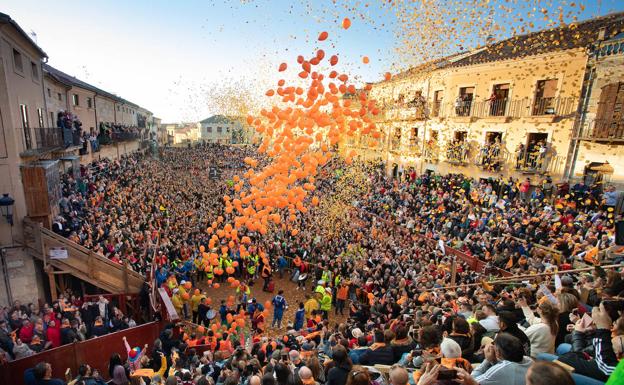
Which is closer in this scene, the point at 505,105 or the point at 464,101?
the point at 505,105

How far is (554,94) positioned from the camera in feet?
51.0

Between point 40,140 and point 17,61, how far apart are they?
285 centimetres

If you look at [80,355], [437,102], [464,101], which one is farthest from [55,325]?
[437,102]

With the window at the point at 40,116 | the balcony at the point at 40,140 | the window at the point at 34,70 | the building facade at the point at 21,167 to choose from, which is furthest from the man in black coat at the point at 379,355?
the window at the point at 34,70

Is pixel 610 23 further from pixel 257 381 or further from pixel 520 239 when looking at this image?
pixel 257 381

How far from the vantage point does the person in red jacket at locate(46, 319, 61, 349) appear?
727 centimetres

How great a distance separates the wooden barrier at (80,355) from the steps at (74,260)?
2.83 metres

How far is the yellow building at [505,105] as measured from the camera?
1480 centimetres

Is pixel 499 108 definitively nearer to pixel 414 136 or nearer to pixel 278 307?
pixel 414 136

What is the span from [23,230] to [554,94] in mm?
22308

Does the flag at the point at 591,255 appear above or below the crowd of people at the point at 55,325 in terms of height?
above

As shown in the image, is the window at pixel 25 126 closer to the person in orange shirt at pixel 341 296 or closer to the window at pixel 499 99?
the person in orange shirt at pixel 341 296

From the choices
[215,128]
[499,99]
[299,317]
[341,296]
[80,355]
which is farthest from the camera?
[215,128]

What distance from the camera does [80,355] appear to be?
7.23 m
